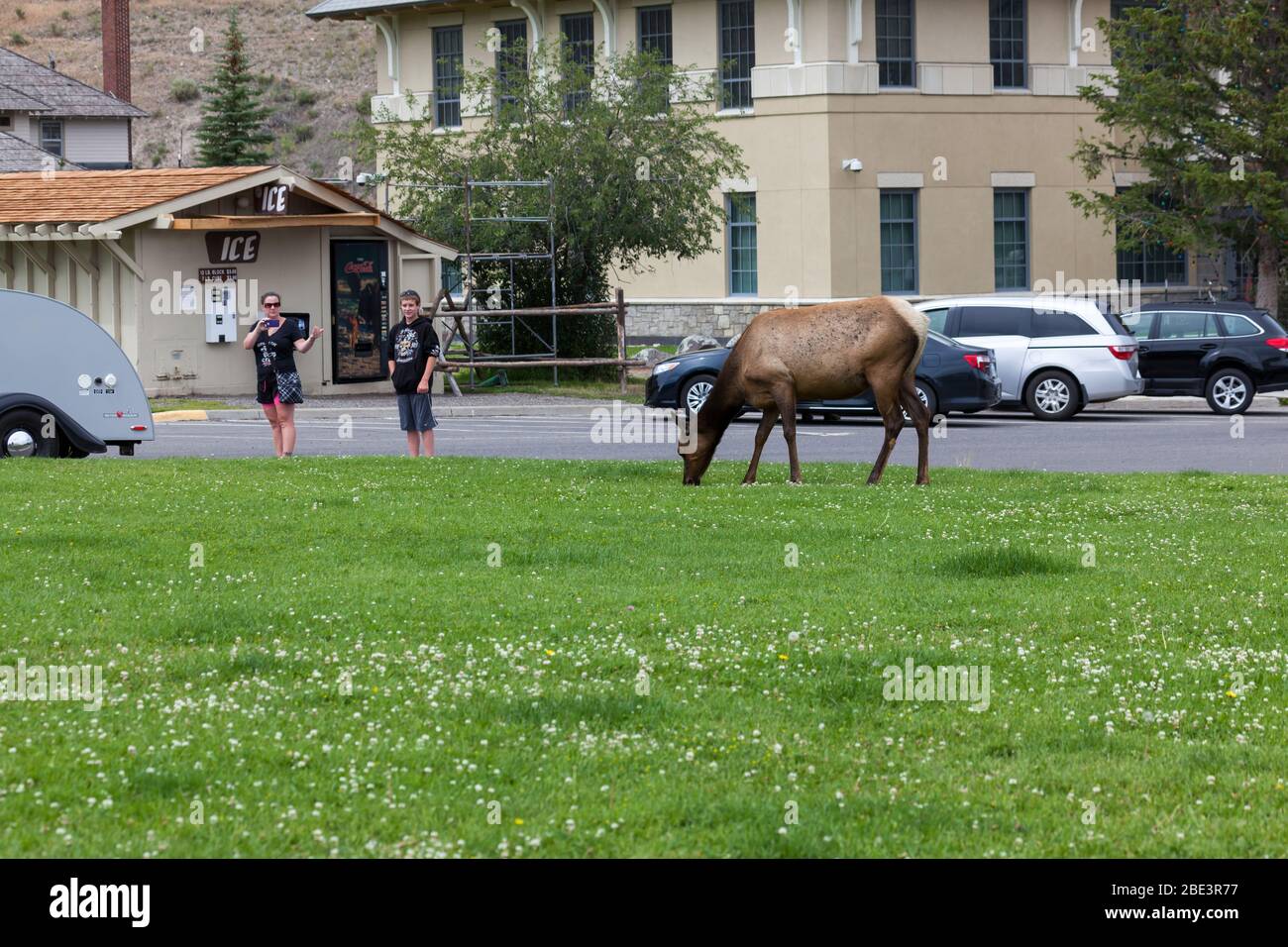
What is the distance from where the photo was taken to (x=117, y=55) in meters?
62.3

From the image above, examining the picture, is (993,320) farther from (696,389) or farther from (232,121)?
(232,121)

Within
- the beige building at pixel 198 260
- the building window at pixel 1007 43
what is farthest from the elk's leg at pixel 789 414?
the building window at pixel 1007 43

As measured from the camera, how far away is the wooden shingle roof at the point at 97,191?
95.0 ft

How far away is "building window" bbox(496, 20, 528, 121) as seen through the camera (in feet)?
116

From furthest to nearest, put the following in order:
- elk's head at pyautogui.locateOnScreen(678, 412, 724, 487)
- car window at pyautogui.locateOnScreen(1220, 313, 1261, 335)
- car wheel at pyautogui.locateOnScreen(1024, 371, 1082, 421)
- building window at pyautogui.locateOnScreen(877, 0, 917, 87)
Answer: building window at pyautogui.locateOnScreen(877, 0, 917, 87)
car window at pyautogui.locateOnScreen(1220, 313, 1261, 335)
car wheel at pyautogui.locateOnScreen(1024, 371, 1082, 421)
elk's head at pyautogui.locateOnScreen(678, 412, 724, 487)

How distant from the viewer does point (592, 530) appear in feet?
40.1

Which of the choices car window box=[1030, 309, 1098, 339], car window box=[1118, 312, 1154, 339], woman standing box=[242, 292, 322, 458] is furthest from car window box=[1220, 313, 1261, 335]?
woman standing box=[242, 292, 322, 458]

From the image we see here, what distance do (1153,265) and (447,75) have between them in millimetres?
17264

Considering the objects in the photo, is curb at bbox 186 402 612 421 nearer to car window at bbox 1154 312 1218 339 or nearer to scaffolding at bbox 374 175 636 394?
scaffolding at bbox 374 175 636 394

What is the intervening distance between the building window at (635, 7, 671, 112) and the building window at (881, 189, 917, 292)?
598cm

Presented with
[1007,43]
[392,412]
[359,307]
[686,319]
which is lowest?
[392,412]

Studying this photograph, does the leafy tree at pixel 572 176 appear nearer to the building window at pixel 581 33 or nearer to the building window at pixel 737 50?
the building window at pixel 737 50

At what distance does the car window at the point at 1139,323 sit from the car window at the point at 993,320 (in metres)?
2.56

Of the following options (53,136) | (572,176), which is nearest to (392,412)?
(572,176)
